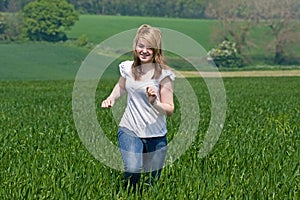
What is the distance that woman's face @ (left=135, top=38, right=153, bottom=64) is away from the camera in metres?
5.78

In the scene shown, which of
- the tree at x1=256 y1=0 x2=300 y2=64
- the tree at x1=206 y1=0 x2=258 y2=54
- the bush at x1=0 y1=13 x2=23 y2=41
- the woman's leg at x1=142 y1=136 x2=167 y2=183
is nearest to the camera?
the woman's leg at x1=142 y1=136 x2=167 y2=183

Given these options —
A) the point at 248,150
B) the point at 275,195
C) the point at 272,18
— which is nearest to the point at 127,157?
the point at 275,195

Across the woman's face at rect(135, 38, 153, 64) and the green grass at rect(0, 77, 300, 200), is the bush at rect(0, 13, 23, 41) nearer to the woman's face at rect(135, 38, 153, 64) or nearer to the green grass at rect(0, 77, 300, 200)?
the green grass at rect(0, 77, 300, 200)

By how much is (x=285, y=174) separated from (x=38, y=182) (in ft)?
7.40

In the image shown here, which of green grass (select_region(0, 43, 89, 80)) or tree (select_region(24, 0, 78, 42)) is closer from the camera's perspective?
green grass (select_region(0, 43, 89, 80))

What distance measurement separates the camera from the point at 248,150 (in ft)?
27.4

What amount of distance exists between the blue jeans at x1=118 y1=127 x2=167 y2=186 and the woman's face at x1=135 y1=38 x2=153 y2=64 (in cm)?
60

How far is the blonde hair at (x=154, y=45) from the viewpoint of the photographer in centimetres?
577

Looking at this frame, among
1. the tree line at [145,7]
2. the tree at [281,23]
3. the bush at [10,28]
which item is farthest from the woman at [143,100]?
the tree line at [145,7]

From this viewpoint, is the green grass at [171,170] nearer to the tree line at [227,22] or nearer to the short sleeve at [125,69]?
the short sleeve at [125,69]

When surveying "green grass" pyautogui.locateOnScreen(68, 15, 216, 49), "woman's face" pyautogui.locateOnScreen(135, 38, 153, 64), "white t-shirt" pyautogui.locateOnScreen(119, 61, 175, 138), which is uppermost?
"woman's face" pyautogui.locateOnScreen(135, 38, 153, 64)

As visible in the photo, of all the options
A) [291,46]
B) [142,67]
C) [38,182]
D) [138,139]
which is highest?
[142,67]

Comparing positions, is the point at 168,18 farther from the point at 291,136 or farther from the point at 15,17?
the point at 291,136

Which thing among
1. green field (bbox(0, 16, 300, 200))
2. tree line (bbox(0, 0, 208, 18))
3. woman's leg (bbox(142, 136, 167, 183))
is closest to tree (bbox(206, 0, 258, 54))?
tree line (bbox(0, 0, 208, 18))
